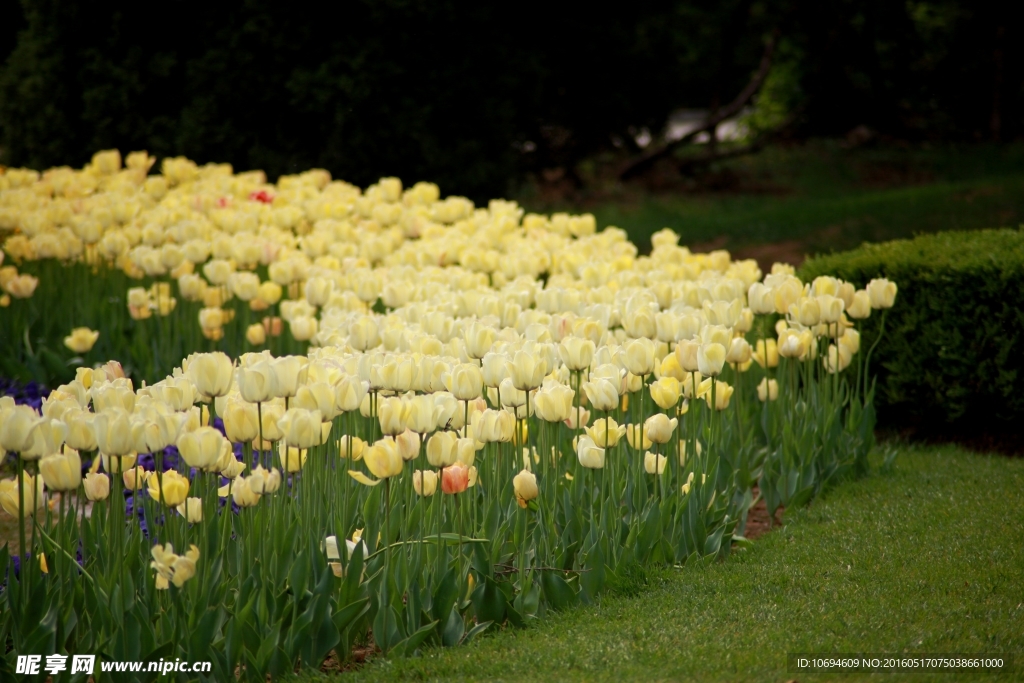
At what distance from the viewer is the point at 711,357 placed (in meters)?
4.45

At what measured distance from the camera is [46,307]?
7.54 m

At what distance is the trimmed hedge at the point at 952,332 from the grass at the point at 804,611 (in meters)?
Answer: 1.19


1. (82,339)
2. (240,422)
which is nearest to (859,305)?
(240,422)

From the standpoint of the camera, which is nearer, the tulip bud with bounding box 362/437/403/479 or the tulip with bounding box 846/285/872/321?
the tulip bud with bounding box 362/437/403/479

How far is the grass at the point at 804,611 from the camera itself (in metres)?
3.55

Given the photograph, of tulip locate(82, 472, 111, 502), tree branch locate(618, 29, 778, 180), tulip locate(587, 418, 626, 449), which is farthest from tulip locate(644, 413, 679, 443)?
tree branch locate(618, 29, 778, 180)

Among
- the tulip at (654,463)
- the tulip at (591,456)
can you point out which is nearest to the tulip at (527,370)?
the tulip at (591,456)

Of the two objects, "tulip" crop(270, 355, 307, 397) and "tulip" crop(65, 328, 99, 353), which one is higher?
"tulip" crop(270, 355, 307, 397)

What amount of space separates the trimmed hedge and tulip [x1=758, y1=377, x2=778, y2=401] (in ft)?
4.23

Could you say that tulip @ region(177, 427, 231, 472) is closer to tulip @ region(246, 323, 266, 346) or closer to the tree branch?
tulip @ region(246, 323, 266, 346)

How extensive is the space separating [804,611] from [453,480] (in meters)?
1.39

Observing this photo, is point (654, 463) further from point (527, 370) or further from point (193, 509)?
point (193, 509)

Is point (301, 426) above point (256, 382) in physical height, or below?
below

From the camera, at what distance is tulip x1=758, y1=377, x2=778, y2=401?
5.45 m
